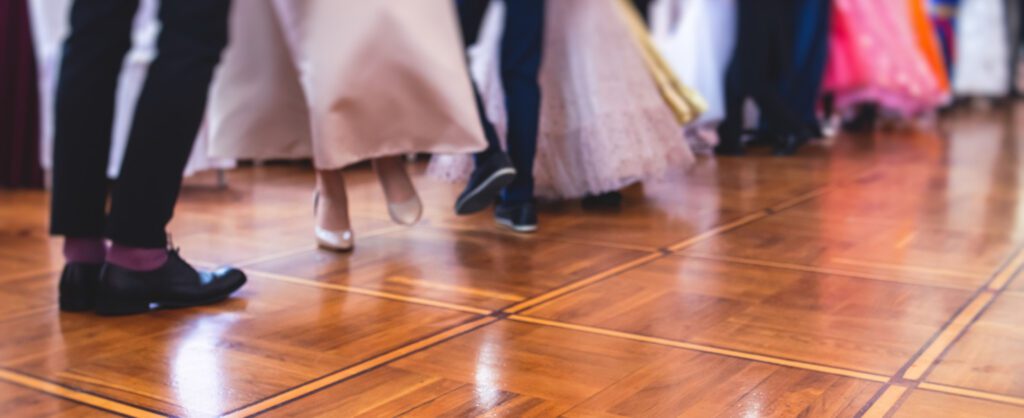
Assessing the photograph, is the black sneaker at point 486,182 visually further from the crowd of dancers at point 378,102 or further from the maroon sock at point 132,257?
the maroon sock at point 132,257

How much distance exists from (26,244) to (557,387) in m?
1.26

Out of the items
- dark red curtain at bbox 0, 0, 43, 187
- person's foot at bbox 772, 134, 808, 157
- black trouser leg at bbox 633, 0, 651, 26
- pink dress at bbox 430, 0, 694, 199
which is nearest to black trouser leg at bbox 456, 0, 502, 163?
pink dress at bbox 430, 0, 694, 199

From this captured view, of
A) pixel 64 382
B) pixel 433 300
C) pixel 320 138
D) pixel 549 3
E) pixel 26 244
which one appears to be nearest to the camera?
pixel 64 382

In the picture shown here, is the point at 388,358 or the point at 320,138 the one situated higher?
the point at 320,138

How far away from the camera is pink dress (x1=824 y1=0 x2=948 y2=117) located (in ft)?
14.0

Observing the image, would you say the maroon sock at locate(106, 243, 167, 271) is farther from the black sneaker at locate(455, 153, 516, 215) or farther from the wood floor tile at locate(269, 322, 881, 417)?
the black sneaker at locate(455, 153, 516, 215)

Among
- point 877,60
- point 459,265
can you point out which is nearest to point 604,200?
point 459,265

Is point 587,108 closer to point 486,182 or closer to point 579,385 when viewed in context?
point 486,182

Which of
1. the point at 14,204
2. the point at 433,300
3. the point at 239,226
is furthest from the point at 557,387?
the point at 14,204

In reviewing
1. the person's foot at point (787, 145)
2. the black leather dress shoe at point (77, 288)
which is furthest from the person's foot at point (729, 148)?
the black leather dress shoe at point (77, 288)

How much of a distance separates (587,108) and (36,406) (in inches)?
58.4

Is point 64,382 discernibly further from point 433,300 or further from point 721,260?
point 721,260

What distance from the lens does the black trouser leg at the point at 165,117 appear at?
1411mm

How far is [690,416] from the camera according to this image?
1057 millimetres
